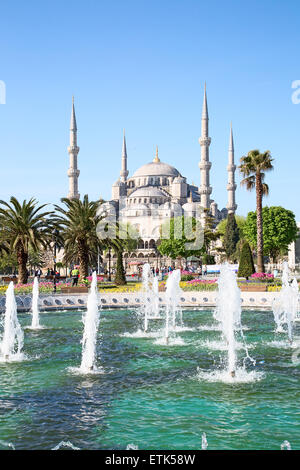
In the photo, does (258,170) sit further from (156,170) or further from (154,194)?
(156,170)

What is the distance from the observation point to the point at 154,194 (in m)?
105

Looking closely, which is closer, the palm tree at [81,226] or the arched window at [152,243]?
the palm tree at [81,226]

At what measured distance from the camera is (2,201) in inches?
1043

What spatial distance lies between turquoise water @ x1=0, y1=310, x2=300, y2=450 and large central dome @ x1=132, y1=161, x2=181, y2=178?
102 meters

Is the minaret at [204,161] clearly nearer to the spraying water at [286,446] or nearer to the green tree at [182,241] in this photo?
the green tree at [182,241]

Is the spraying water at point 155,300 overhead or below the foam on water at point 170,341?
overhead

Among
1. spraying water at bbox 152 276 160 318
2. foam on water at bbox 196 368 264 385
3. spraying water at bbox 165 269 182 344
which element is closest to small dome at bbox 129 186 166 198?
spraying water at bbox 152 276 160 318

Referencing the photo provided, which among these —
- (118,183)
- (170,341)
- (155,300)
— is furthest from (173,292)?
(118,183)

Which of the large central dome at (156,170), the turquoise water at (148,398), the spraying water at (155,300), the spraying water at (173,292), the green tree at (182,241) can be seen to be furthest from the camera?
the large central dome at (156,170)

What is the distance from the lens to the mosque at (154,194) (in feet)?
262

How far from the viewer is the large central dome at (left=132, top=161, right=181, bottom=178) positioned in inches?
4496

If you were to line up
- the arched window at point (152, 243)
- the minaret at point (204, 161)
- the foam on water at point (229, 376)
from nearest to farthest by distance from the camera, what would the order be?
the foam on water at point (229, 376)
the minaret at point (204, 161)
the arched window at point (152, 243)

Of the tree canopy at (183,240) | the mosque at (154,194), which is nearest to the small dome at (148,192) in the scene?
the mosque at (154,194)
